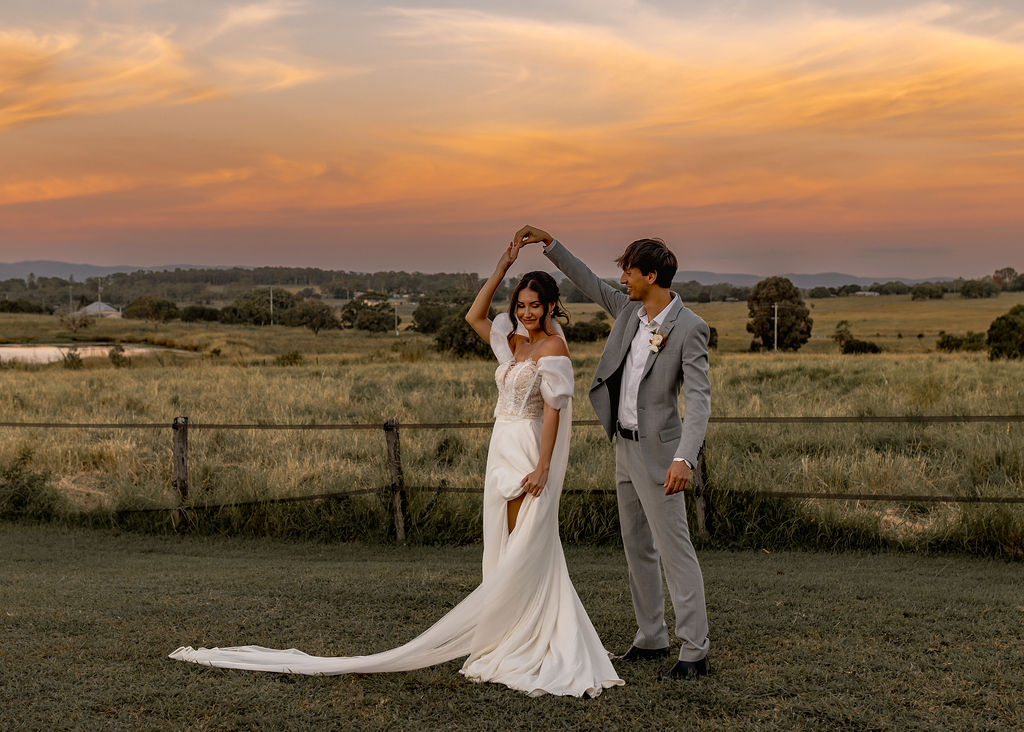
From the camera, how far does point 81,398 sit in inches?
926

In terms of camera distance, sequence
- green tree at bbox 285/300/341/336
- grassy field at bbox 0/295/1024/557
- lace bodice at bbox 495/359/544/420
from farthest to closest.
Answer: green tree at bbox 285/300/341/336
grassy field at bbox 0/295/1024/557
lace bodice at bbox 495/359/544/420

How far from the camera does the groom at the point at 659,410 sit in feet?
15.6

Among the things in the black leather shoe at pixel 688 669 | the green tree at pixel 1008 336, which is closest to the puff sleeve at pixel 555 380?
the black leather shoe at pixel 688 669

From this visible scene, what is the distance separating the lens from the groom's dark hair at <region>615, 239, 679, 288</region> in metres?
4.82

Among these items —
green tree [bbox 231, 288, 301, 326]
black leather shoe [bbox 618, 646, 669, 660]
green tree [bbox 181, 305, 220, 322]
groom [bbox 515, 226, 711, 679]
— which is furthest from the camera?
green tree [bbox 181, 305, 220, 322]

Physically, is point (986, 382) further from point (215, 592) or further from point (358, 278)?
point (358, 278)

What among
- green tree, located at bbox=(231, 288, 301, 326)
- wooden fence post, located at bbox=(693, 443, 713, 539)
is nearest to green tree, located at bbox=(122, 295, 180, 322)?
green tree, located at bbox=(231, 288, 301, 326)

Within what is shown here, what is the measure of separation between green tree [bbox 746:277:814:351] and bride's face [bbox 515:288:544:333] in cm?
6507

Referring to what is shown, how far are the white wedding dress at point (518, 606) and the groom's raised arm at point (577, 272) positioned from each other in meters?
0.53

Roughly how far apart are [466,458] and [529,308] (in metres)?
9.17

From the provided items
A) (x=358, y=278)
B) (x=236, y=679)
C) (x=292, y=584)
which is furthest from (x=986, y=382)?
(x=358, y=278)

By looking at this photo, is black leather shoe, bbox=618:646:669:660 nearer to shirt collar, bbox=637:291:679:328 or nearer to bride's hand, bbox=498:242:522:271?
shirt collar, bbox=637:291:679:328

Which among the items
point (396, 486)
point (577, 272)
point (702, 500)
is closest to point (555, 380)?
point (577, 272)

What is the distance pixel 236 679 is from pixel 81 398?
2092cm
